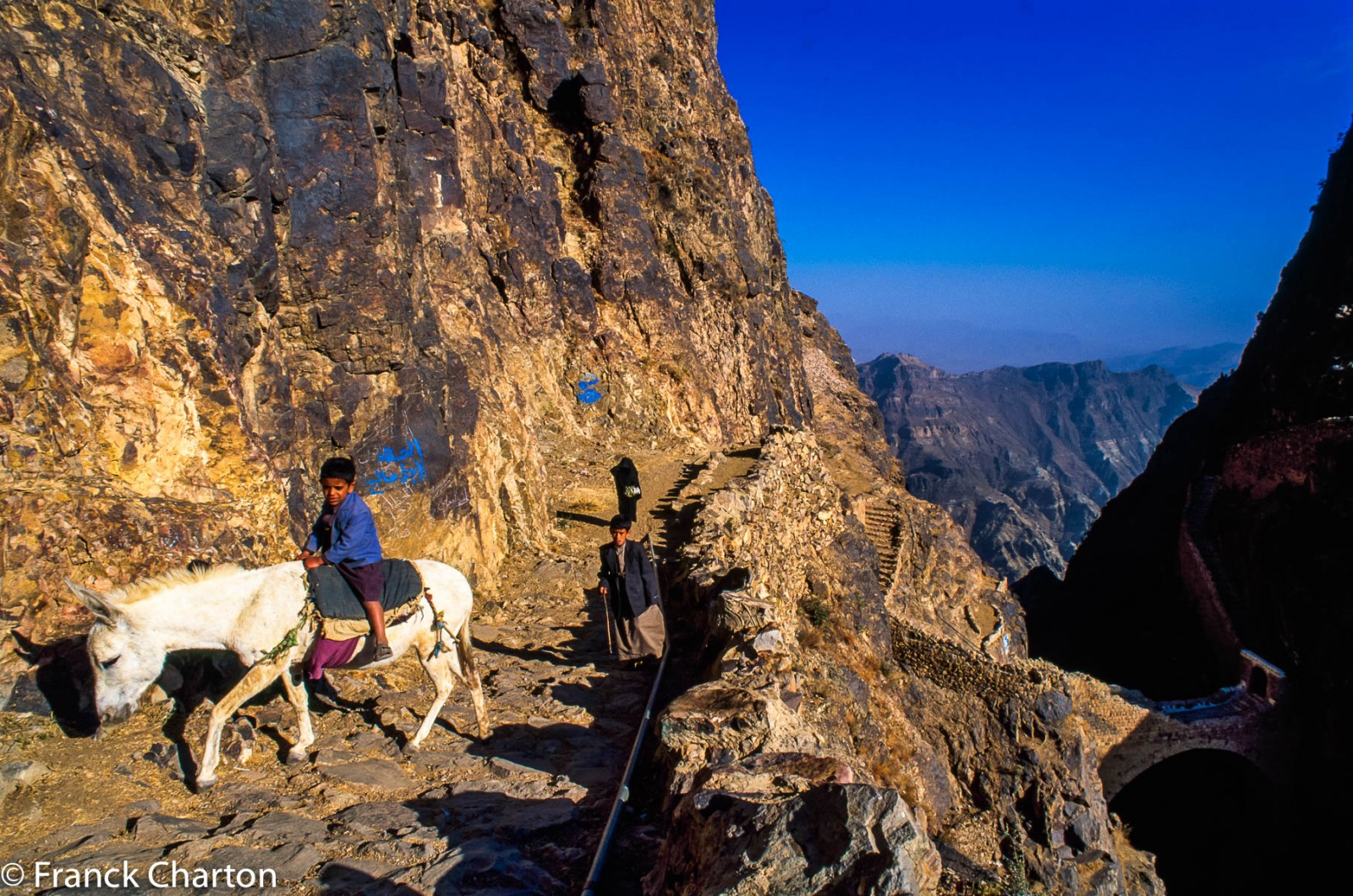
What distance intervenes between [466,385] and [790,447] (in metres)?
9.99

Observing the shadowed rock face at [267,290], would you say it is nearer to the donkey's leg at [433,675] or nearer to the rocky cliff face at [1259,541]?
the donkey's leg at [433,675]

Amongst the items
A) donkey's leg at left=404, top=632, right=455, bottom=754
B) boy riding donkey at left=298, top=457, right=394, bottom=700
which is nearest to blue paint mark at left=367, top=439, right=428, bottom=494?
donkey's leg at left=404, top=632, right=455, bottom=754

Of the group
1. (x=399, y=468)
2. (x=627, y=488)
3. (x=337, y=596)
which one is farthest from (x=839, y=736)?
(x=399, y=468)

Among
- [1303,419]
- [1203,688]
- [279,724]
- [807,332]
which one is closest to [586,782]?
[279,724]

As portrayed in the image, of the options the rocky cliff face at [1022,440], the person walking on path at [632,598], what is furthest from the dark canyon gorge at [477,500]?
the rocky cliff face at [1022,440]

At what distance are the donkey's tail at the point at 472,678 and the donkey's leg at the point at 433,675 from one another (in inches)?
5.1

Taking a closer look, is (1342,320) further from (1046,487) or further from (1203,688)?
(1046,487)

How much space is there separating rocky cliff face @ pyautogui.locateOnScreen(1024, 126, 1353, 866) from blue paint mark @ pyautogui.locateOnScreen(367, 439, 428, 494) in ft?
82.2

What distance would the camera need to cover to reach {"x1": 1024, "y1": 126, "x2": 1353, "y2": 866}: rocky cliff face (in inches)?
941

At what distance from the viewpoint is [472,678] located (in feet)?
21.1

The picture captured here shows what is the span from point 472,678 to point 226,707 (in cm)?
195

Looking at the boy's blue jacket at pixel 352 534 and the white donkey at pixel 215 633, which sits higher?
the boy's blue jacket at pixel 352 534

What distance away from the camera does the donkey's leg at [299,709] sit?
5465mm

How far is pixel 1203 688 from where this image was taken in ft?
89.0
